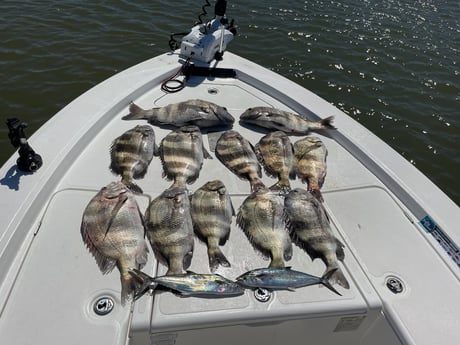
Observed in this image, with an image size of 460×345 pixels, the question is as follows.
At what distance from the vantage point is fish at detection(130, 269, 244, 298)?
2.12 metres

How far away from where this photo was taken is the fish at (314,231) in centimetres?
240

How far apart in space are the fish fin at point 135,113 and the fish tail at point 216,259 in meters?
1.96

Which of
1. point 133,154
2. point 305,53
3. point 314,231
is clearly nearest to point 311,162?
point 314,231

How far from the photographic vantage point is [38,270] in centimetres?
221

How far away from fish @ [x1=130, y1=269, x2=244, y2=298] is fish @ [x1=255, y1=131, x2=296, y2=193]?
111cm

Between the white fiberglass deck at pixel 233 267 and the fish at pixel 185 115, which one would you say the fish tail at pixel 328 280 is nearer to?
the white fiberglass deck at pixel 233 267

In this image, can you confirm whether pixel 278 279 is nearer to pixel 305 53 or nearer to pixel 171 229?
A: pixel 171 229

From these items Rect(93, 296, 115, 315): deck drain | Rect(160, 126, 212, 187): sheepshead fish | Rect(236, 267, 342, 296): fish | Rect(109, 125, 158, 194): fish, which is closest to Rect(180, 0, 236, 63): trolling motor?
Rect(160, 126, 212, 187): sheepshead fish

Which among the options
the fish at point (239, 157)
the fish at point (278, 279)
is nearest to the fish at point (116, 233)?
the fish at point (278, 279)

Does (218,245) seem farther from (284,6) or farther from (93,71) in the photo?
(284,6)

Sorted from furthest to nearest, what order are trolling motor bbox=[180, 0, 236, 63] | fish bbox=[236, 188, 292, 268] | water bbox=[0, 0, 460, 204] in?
water bbox=[0, 0, 460, 204] < trolling motor bbox=[180, 0, 236, 63] < fish bbox=[236, 188, 292, 268]

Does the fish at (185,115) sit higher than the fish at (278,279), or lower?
higher

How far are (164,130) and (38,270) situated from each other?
74.7 inches

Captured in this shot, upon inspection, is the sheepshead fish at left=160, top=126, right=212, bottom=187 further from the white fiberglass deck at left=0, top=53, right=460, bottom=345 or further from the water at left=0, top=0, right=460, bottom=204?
the water at left=0, top=0, right=460, bottom=204
